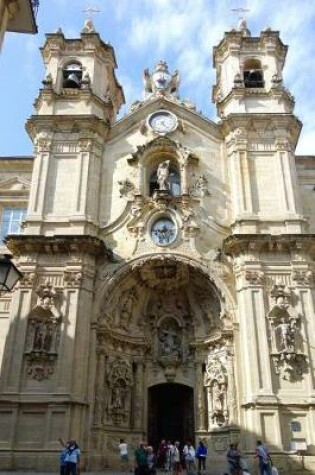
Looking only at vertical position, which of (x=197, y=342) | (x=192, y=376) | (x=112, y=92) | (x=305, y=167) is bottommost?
(x=192, y=376)

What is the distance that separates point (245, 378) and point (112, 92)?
16626mm

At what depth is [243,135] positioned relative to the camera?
878 inches

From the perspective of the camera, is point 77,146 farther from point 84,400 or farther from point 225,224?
point 84,400

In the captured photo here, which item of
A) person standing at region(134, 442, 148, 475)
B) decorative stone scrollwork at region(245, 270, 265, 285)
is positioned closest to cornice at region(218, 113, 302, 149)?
decorative stone scrollwork at region(245, 270, 265, 285)

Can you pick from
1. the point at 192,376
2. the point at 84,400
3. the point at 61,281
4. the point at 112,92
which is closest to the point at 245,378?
the point at 192,376

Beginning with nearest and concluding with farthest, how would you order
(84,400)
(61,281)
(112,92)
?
(84,400) → (61,281) → (112,92)

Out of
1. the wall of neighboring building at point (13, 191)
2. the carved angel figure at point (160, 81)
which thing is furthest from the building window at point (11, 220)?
the carved angel figure at point (160, 81)

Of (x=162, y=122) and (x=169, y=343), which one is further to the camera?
(x=162, y=122)


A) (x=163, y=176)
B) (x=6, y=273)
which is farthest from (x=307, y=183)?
(x=6, y=273)

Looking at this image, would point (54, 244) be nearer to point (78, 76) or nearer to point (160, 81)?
point (78, 76)

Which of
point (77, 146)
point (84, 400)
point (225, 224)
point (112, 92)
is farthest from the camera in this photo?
point (112, 92)

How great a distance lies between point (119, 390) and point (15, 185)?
10.5m

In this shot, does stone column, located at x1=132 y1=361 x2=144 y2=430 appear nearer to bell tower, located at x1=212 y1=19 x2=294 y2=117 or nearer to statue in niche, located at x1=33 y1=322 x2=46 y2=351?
statue in niche, located at x1=33 y1=322 x2=46 y2=351

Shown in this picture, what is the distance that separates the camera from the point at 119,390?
18.8m
